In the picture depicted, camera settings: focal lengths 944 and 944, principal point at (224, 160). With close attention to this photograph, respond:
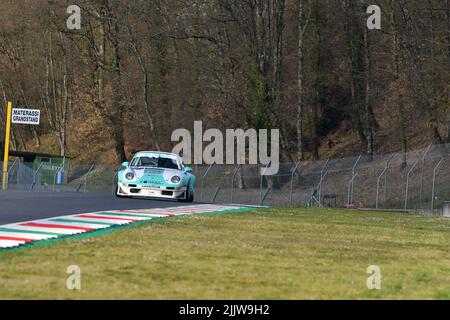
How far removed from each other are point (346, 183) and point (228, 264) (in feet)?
92.1

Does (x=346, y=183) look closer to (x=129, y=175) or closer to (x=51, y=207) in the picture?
(x=129, y=175)

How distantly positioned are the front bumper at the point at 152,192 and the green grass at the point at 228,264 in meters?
9.08

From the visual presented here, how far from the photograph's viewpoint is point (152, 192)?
94.9 feet

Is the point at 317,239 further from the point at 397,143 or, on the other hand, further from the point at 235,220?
the point at 397,143

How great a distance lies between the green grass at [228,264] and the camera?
10031 mm

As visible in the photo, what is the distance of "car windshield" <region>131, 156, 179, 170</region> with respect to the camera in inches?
1182

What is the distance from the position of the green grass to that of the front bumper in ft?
29.8

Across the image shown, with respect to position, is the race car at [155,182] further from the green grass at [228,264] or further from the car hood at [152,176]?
the green grass at [228,264]

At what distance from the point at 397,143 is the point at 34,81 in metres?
38.7

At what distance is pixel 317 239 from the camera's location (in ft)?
58.3

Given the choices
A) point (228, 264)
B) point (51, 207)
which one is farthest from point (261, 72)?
point (228, 264)

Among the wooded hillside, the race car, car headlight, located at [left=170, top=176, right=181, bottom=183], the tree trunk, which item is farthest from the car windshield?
the tree trunk

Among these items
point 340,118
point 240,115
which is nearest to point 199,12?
point 240,115

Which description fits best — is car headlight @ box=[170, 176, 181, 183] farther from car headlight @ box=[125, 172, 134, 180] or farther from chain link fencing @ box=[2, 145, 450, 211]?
chain link fencing @ box=[2, 145, 450, 211]
